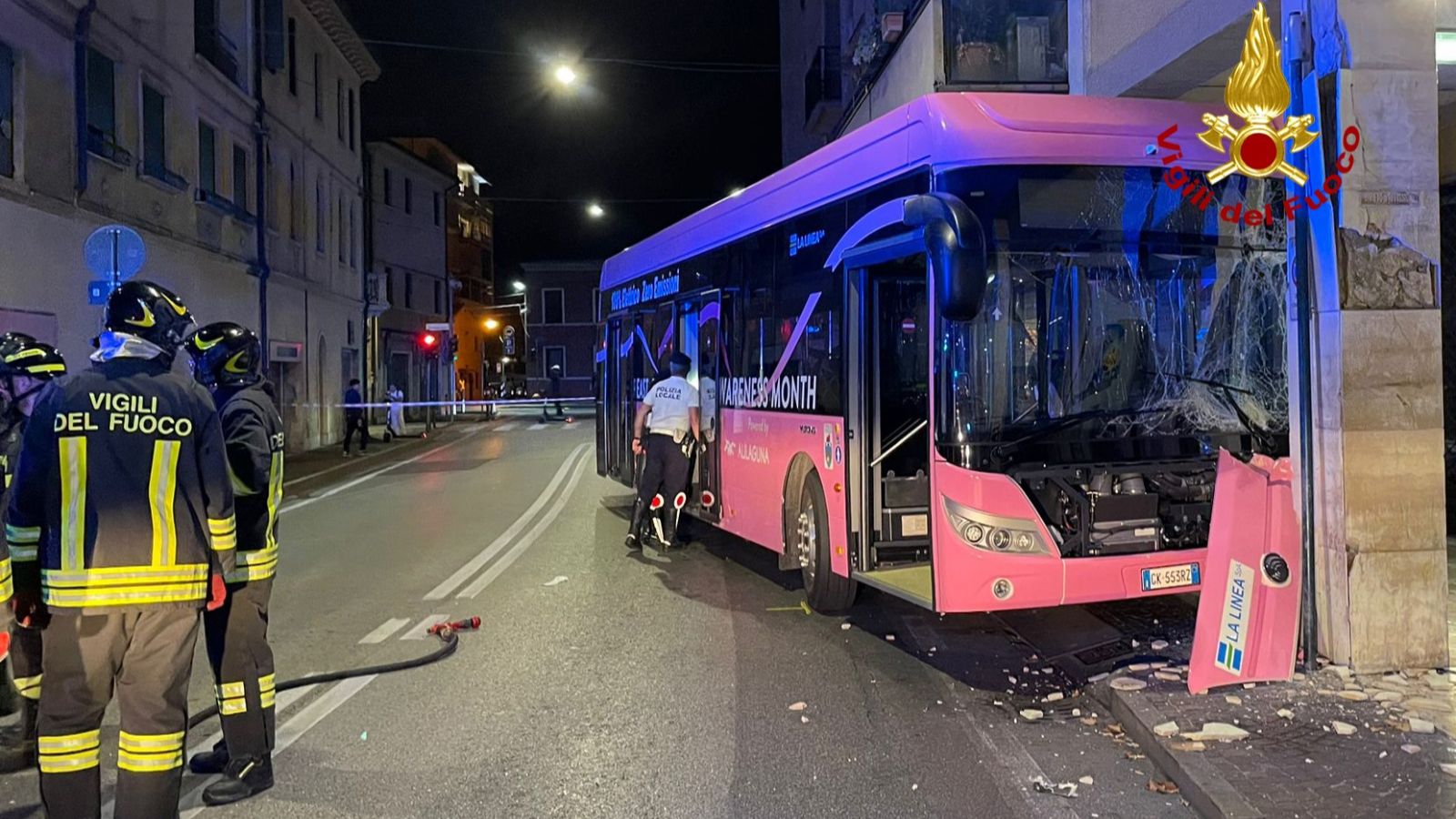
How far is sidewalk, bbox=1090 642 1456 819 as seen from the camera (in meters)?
4.05

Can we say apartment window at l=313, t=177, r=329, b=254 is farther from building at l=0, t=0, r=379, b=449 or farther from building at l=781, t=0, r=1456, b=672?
building at l=781, t=0, r=1456, b=672

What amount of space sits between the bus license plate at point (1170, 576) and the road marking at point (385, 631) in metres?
4.90

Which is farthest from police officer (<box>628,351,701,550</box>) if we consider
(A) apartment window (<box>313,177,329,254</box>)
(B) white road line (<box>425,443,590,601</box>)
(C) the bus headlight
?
(A) apartment window (<box>313,177,329,254</box>)

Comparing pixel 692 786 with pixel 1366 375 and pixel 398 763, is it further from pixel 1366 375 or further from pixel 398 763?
pixel 1366 375

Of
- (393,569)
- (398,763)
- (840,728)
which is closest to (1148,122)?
(840,728)

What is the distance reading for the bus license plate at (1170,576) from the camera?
231 inches

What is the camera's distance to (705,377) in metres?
9.86

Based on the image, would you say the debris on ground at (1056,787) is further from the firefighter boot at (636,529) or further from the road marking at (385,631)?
the firefighter boot at (636,529)

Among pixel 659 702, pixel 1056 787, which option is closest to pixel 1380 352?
pixel 1056 787

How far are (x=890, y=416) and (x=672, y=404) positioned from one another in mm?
2895

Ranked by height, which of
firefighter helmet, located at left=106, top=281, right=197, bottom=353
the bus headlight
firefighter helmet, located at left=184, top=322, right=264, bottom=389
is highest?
firefighter helmet, located at left=106, top=281, right=197, bottom=353

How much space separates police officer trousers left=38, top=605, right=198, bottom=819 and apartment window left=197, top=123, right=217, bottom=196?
18.3 m

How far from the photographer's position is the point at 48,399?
3.63 m

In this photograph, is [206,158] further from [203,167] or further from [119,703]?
[119,703]
